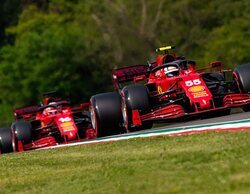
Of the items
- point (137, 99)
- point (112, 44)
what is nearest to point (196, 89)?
point (137, 99)

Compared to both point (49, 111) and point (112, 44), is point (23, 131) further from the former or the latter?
point (112, 44)

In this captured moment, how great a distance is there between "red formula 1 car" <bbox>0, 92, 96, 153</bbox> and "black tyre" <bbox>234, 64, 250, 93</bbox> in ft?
12.7

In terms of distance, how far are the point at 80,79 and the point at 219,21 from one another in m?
10.6

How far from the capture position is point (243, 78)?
16625 mm

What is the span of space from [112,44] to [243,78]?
37086mm

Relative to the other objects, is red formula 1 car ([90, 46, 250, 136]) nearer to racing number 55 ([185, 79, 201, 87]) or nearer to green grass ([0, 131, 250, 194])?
racing number 55 ([185, 79, 201, 87])

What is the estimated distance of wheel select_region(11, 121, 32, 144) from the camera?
64.0 ft

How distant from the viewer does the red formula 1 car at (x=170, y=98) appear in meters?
16.3

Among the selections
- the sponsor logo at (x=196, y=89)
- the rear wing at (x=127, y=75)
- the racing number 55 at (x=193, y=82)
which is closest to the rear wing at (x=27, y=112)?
the rear wing at (x=127, y=75)

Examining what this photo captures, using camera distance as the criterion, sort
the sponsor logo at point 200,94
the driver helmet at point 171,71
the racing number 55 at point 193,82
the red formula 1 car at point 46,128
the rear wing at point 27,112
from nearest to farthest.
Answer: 1. the sponsor logo at point 200,94
2. the racing number 55 at point 193,82
3. the driver helmet at point 171,71
4. the red formula 1 car at point 46,128
5. the rear wing at point 27,112

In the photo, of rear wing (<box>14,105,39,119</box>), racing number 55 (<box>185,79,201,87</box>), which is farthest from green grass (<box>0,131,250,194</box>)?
rear wing (<box>14,105,39,119</box>)

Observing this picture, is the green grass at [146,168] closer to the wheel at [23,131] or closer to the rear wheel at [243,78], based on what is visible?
the rear wheel at [243,78]

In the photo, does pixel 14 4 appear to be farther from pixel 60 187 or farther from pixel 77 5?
pixel 60 187

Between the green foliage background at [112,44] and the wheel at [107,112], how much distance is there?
28338 mm
